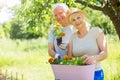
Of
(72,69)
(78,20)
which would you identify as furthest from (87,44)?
(72,69)

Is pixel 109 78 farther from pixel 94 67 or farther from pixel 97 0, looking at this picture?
pixel 94 67

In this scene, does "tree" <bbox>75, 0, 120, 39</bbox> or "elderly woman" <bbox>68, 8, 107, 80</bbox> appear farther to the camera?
"tree" <bbox>75, 0, 120, 39</bbox>

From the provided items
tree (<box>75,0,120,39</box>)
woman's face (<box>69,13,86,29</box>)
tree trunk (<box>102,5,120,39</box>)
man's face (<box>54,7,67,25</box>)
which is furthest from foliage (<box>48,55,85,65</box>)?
tree trunk (<box>102,5,120,39</box>)

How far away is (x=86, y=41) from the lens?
3580mm

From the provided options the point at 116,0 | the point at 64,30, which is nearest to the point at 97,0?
the point at 116,0

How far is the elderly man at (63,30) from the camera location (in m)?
3.76

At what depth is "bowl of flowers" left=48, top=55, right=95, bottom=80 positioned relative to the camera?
330cm

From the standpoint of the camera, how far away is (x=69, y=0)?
22.0 ft

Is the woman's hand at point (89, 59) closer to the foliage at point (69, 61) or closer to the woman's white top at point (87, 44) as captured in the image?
the foliage at point (69, 61)

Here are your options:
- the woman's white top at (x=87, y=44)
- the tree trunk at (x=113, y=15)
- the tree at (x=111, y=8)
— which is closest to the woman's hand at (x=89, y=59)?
the woman's white top at (x=87, y=44)

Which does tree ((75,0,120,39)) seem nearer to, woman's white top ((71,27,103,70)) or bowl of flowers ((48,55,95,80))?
woman's white top ((71,27,103,70))

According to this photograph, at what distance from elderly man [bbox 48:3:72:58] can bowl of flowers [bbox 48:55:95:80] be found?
35cm

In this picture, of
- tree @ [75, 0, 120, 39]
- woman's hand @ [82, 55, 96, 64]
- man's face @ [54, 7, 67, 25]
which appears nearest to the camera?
woman's hand @ [82, 55, 96, 64]

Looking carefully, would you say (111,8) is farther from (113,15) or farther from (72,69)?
(72,69)
